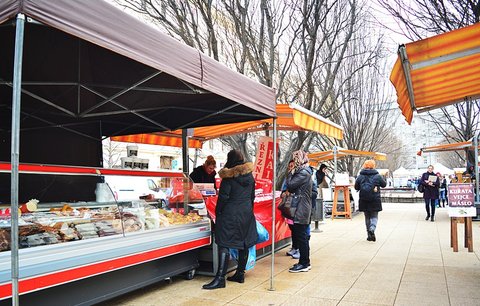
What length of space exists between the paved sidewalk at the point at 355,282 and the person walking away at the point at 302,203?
217 mm

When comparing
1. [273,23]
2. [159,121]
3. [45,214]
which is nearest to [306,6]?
[273,23]

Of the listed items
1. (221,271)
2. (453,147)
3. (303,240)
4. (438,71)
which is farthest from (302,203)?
(453,147)

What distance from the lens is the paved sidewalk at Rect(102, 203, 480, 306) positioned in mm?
4270

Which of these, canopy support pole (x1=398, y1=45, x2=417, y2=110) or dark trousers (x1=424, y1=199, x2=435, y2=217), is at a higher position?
canopy support pole (x1=398, y1=45, x2=417, y2=110)

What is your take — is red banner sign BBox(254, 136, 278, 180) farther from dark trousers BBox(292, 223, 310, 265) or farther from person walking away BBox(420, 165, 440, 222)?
person walking away BBox(420, 165, 440, 222)

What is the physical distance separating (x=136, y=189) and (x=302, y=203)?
7.65 feet

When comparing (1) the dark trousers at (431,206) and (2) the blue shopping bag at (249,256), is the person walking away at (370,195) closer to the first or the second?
(2) the blue shopping bag at (249,256)

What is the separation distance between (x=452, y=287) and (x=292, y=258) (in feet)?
8.32

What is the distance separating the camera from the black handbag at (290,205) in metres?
5.52

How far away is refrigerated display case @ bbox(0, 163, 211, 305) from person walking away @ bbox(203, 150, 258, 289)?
40 cm

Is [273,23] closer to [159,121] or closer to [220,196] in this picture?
[159,121]

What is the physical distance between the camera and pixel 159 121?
6906 millimetres

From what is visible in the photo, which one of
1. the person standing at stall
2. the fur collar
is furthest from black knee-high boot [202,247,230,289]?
the person standing at stall

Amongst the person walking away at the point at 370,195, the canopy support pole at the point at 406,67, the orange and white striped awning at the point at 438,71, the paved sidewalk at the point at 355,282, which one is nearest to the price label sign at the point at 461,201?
the paved sidewalk at the point at 355,282
